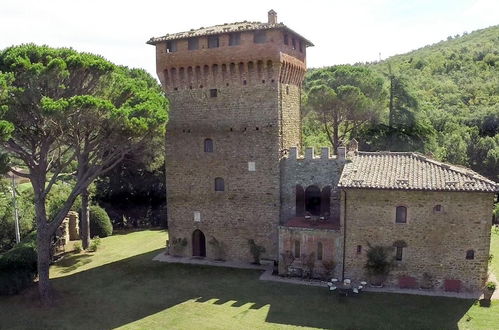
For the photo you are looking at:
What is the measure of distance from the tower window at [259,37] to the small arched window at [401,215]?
37.1ft

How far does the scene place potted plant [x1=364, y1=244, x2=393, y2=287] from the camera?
20.3 meters

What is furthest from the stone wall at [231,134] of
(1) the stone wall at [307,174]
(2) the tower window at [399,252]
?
(2) the tower window at [399,252]

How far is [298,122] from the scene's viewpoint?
27.0 metres

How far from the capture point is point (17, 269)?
21469mm

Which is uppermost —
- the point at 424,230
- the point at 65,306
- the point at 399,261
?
the point at 424,230

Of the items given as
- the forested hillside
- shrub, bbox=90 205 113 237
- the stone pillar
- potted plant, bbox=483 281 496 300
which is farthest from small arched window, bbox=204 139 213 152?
potted plant, bbox=483 281 496 300

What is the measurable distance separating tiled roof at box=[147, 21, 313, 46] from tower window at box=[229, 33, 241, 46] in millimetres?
305

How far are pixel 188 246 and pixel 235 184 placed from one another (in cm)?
508

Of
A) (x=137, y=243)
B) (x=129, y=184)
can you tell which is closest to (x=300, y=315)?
(x=137, y=243)

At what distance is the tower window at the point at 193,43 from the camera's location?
2422cm

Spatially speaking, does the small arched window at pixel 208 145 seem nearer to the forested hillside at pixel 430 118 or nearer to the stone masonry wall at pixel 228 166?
the stone masonry wall at pixel 228 166

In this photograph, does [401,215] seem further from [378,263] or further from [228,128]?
[228,128]

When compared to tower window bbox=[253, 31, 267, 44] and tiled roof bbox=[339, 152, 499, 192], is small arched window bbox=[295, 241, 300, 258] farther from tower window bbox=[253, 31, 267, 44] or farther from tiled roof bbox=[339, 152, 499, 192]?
tower window bbox=[253, 31, 267, 44]

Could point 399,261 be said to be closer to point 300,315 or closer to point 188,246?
point 300,315
